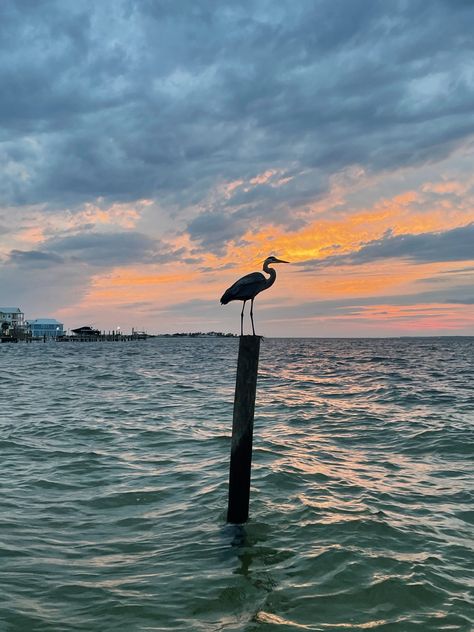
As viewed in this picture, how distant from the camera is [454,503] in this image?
939 centimetres

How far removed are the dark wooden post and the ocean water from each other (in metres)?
0.34

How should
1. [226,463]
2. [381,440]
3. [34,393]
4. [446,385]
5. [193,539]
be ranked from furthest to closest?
[446,385] < [34,393] < [381,440] < [226,463] < [193,539]

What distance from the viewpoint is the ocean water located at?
5797 millimetres

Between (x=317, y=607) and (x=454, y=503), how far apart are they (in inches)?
180

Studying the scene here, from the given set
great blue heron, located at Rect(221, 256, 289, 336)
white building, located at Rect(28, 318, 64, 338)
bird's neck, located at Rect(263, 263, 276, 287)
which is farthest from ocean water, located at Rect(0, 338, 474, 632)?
white building, located at Rect(28, 318, 64, 338)

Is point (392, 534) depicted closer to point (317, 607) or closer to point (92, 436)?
point (317, 607)

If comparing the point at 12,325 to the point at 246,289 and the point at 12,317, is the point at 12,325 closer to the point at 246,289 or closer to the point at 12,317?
the point at 12,317

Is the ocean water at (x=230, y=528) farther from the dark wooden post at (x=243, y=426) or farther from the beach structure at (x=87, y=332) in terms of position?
the beach structure at (x=87, y=332)

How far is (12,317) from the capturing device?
16100 cm

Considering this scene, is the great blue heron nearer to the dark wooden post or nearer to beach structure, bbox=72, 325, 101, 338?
the dark wooden post

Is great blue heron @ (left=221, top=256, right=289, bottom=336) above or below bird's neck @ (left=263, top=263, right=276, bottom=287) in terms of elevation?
below

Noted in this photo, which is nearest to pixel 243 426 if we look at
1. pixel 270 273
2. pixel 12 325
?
pixel 270 273


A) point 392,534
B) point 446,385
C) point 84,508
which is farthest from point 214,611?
point 446,385

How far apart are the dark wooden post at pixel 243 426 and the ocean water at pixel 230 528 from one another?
13.4 inches
